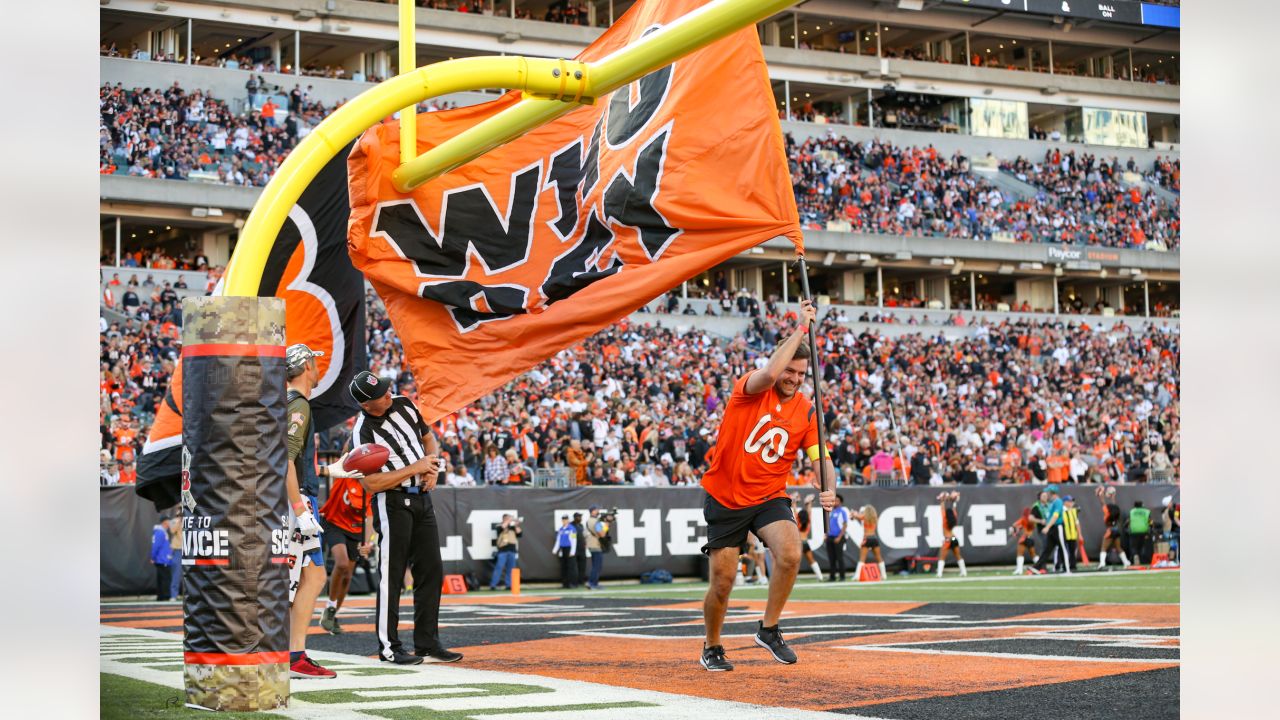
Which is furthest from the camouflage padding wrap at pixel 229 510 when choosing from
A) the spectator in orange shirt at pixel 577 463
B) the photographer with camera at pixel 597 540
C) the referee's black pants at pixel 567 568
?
the spectator in orange shirt at pixel 577 463

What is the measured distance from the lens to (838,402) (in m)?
34.0

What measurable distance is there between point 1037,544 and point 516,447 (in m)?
10.1

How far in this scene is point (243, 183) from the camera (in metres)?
37.2

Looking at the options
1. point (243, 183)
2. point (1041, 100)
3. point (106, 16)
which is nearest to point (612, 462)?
point (243, 183)

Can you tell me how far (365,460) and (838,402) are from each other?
87.8 feet

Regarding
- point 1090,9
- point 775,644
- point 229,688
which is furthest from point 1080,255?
point 229,688

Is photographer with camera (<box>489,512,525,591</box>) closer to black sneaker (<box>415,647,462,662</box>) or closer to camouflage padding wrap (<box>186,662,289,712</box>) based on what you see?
black sneaker (<box>415,647,462,662</box>)

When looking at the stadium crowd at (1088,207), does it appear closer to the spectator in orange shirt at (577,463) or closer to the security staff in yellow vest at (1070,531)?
the security staff in yellow vest at (1070,531)

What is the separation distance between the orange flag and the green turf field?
26.1 feet

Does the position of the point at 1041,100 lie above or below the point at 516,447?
above

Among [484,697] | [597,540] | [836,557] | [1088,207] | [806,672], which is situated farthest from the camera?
[1088,207]

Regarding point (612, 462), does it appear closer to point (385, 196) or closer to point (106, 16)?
point (385, 196)

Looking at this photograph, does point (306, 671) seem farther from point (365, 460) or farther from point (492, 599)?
point (492, 599)
